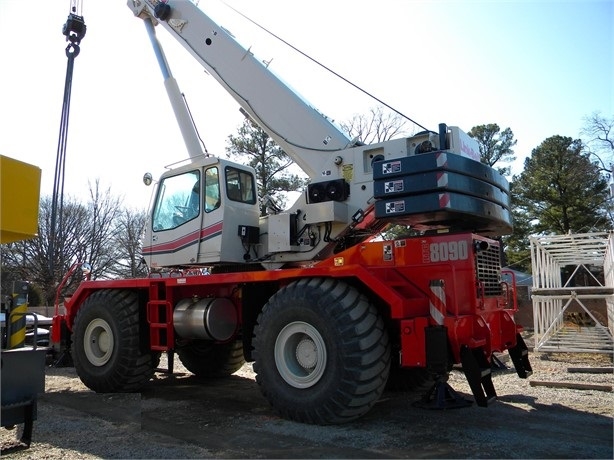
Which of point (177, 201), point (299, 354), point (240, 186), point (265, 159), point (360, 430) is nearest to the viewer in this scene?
point (360, 430)

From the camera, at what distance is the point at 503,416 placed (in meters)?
6.45

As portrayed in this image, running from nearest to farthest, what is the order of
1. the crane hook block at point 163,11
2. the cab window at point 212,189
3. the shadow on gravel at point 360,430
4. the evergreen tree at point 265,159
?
the shadow on gravel at point 360,430, the cab window at point 212,189, the crane hook block at point 163,11, the evergreen tree at point 265,159

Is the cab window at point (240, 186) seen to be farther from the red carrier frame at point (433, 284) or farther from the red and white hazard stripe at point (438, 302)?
the red and white hazard stripe at point (438, 302)

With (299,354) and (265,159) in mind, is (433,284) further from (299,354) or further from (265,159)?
(265,159)

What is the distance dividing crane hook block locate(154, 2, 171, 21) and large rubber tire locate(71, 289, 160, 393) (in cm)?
494

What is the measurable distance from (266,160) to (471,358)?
2199 cm

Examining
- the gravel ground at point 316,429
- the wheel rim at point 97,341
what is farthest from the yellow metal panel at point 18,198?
the wheel rim at point 97,341

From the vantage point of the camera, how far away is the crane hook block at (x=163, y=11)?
9.81 m

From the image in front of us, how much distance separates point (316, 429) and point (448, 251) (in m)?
2.44

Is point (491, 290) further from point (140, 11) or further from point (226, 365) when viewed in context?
point (140, 11)

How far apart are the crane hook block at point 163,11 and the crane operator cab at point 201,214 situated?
9.68 feet

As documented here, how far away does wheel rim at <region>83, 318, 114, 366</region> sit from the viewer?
29.0 ft

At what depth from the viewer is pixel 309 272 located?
6.58 m

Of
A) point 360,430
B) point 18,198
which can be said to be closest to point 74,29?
point 18,198
